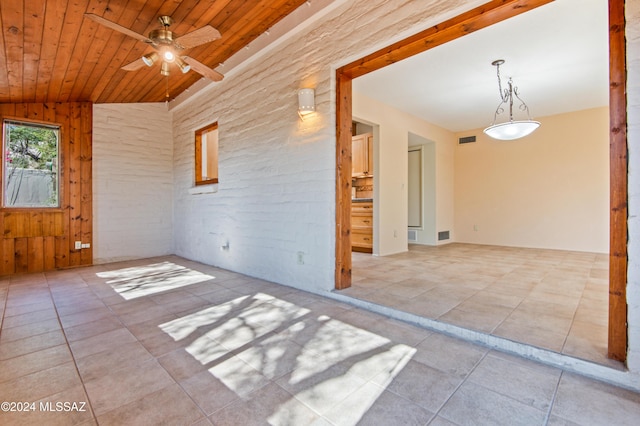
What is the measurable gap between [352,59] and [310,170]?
1136 mm

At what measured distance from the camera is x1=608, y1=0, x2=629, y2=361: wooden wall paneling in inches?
59.3

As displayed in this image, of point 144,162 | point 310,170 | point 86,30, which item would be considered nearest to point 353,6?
point 310,170

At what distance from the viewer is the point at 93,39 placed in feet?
9.96

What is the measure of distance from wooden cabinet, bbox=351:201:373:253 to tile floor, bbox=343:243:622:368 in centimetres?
44

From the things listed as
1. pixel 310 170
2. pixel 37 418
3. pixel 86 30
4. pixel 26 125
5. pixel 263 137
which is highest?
pixel 86 30

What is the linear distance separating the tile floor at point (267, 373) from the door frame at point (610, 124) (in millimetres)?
385

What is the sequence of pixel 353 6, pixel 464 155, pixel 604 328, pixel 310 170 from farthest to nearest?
pixel 464 155 < pixel 310 170 < pixel 353 6 < pixel 604 328

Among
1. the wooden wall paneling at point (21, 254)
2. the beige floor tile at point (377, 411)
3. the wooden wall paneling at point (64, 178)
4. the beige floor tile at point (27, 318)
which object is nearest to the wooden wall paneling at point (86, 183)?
the wooden wall paneling at point (64, 178)

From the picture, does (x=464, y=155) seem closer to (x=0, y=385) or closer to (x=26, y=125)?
(x=0, y=385)

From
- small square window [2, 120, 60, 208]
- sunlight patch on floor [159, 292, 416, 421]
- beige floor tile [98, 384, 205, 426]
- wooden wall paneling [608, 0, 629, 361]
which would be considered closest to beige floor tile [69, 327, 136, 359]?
sunlight patch on floor [159, 292, 416, 421]

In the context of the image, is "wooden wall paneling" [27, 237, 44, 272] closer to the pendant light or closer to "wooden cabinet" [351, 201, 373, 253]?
"wooden cabinet" [351, 201, 373, 253]

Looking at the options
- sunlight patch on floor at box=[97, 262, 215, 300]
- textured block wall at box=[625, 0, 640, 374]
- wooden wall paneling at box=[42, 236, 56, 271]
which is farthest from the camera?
wooden wall paneling at box=[42, 236, 56, 271]

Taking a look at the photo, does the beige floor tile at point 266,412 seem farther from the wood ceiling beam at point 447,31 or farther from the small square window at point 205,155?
the small square window at point 205,155

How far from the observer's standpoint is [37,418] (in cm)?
129
